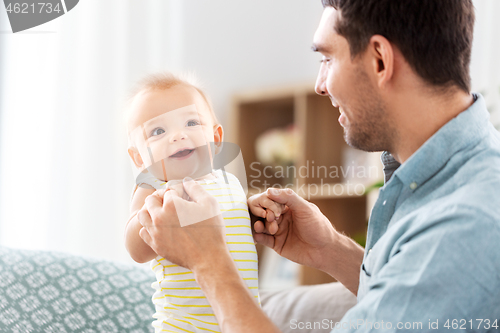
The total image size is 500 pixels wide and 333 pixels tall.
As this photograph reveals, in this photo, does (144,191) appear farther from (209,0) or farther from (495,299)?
(209,0)

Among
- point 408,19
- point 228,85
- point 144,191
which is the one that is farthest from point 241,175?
point 228,85

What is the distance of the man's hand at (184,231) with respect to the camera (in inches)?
38.1

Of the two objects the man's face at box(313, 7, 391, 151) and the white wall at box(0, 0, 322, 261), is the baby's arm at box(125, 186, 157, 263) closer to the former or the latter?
the man's face at box(313, 7, 391, 151)

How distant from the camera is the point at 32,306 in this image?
1315mm

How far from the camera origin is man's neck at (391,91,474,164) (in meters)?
0.95

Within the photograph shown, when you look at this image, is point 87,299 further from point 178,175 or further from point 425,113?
point 425,113

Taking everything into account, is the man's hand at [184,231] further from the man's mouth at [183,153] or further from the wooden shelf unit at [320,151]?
the wooden shelf unit at [320,151]

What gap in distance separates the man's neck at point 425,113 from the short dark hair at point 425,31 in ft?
0.10

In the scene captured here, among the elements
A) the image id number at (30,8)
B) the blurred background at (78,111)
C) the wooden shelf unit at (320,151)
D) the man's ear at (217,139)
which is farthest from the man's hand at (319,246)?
the image id number at (30,8)

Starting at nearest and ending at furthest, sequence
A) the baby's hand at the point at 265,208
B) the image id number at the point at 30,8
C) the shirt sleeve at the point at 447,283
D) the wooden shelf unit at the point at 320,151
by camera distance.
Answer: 1. the shirt sleeve at the point at 447,283
2. the baby's hand at the point at 265,208
3. the image id number at the point at 30,8
4. the wooden shelf unit at the point at 320,151

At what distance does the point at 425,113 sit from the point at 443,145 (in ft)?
0.29

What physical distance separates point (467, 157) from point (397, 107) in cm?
17

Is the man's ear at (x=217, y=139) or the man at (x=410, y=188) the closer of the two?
the man at (x=410, y=188)

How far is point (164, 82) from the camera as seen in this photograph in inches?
43.3
